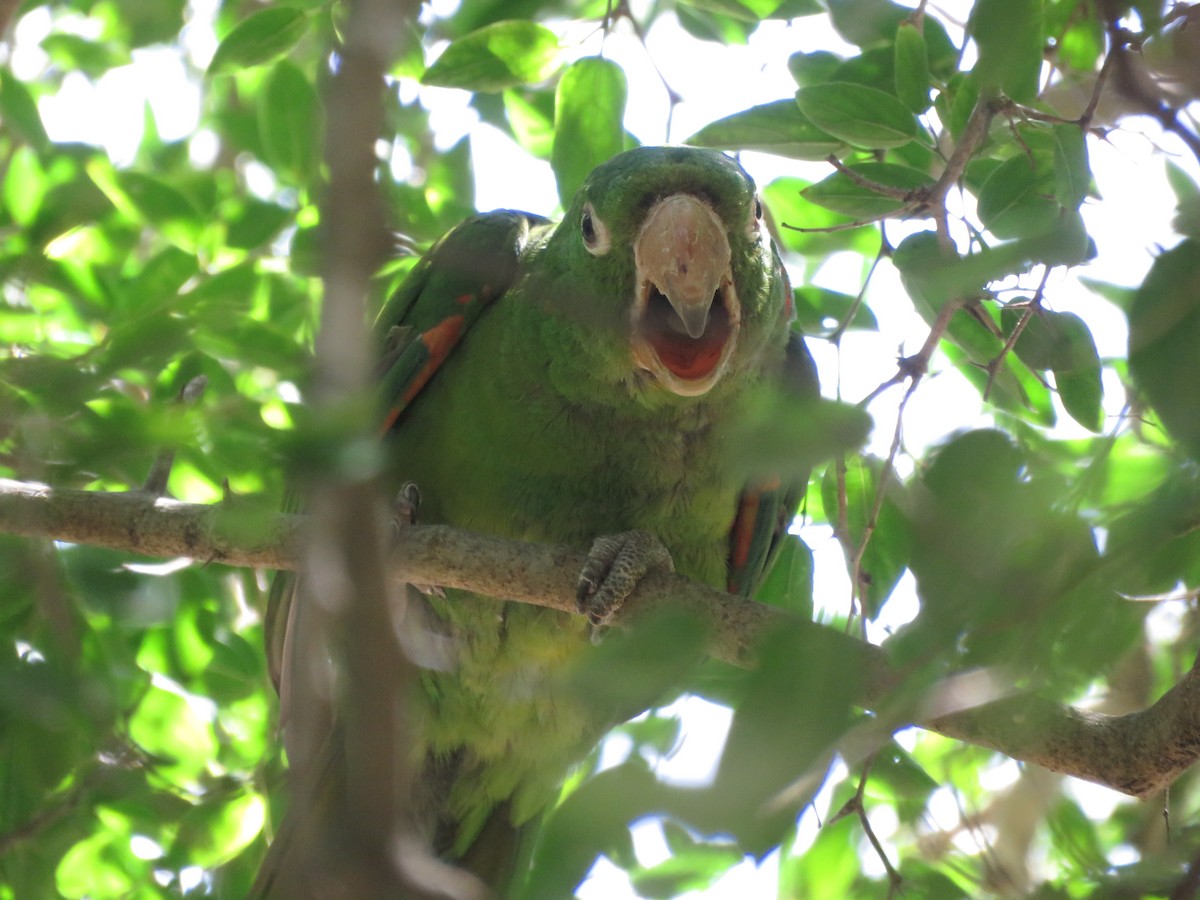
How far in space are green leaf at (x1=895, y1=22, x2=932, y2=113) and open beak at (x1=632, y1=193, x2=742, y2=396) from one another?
52 centimetres

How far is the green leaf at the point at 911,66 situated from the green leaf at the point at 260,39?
57.1 inches

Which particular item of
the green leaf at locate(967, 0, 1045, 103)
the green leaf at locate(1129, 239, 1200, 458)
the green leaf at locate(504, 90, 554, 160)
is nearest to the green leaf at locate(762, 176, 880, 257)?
the green leaf at locate(504, 90, 554, 160)

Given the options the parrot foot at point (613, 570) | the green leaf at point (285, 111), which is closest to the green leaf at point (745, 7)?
the green leaf at point (285, 111)

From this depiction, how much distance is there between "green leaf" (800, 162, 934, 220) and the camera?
2.63m

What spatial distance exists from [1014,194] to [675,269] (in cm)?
77

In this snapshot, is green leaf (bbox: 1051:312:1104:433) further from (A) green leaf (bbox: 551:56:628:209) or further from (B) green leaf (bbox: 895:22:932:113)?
(A) green leaf (bbox: 551:56:628:209)

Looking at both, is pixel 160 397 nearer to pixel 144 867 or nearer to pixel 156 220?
pixel 156 220

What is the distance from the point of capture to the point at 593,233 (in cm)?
299

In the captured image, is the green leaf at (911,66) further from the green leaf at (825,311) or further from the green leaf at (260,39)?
the green leaf at (260,39)

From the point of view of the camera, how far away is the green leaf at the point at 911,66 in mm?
2473

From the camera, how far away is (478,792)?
355 cm

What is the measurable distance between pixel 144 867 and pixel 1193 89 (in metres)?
2.68

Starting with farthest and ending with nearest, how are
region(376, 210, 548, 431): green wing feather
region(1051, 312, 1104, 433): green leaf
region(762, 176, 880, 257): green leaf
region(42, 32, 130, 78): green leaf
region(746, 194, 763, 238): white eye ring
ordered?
region(42, 32, 130, 78): green leaf < region(762, 176, 880, 257): green leaf < region(376, 210, 548, 431): green wing feather < region(746, 194, 763, 238): white eye ring < region(1051, 312, 1104, 433): green leaf

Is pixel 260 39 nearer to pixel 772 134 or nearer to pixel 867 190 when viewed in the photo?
pixel 772 134
